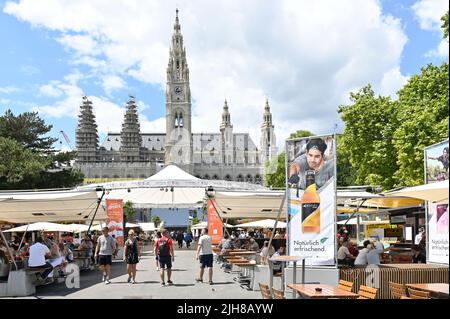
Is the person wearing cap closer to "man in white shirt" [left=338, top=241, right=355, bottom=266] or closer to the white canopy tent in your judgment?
"man in white shirt" [left=338, top=241, right=355, bottom=266]

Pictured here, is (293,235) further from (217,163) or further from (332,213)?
(217,163)

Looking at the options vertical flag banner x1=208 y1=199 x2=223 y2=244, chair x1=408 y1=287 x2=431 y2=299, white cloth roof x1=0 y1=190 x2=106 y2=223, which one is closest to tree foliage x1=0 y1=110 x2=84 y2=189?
white cloth roof x1=0 y1=190 x2=106 y2=223

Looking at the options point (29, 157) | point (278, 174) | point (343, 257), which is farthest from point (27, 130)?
point (343, 257)

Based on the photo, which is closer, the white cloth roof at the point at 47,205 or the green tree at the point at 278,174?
the white cloth roof at the point at 47,205

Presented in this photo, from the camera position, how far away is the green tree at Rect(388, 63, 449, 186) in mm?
23875

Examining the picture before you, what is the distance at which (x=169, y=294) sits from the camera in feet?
41.4

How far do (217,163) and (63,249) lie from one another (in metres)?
133

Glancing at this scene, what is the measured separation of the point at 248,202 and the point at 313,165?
817 centimetres

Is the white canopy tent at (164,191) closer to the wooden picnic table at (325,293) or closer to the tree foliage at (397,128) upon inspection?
the tree foliage at (397,128)

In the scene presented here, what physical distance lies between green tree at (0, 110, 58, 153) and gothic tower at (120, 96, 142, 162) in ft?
306

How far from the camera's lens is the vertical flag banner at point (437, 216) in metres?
9.62

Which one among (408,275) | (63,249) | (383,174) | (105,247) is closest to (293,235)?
(408,275)

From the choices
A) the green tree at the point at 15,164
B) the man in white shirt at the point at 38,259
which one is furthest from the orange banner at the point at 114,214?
the green tree at the point at 15,164

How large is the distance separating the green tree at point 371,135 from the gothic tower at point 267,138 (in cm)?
11902
